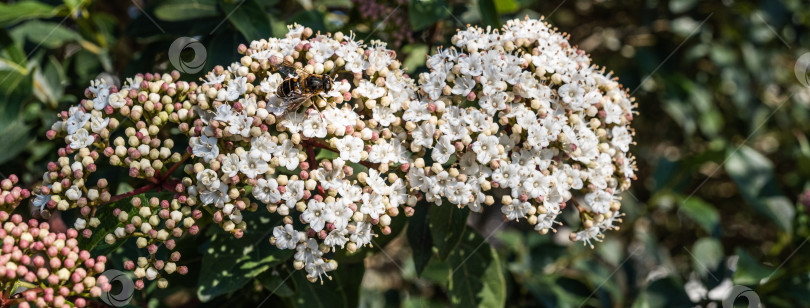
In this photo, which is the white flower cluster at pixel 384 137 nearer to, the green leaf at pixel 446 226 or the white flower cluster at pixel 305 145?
the white flower cluster at pixel 305 145

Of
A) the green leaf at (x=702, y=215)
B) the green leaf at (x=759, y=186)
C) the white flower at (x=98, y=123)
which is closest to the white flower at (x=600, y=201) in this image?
A: the white flower at (x=98, y=123)

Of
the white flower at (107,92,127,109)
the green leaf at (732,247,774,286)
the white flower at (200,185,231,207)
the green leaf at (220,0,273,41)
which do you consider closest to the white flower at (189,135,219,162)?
the white flower at (200,185,231,207)

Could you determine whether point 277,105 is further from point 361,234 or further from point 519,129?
point 519,129

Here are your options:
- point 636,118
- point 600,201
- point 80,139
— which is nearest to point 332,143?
point 80,139

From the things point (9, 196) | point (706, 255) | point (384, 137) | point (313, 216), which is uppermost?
point (384, 137)

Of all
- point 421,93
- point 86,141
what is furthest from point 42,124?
point 421,93

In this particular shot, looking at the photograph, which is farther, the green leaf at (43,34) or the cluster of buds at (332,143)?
the green leaf at (43,34)
